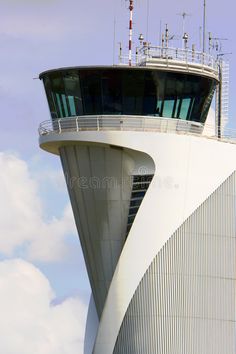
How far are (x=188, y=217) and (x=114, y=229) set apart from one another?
396cm

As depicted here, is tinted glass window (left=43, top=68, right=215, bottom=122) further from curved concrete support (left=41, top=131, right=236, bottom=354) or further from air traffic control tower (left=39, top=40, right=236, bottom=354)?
curved concrete support (left=41, top=131, right=236, bottom=354)

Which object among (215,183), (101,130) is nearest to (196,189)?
(215,183)

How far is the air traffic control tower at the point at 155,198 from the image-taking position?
68438 millimetres

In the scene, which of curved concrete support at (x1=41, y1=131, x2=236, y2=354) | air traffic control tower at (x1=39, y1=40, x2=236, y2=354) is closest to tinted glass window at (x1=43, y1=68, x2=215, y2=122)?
air traffic control tower at (x1=39, y1=40, x2=236, y2=354)

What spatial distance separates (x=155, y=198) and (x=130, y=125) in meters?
3.55

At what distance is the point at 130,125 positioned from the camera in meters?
68.9

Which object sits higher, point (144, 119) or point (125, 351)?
point (144, 119)

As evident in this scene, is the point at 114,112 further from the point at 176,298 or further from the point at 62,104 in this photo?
the point at 176,298

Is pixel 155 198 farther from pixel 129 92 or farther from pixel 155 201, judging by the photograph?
pixel 129 92

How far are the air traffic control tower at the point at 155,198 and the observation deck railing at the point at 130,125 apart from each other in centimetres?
5

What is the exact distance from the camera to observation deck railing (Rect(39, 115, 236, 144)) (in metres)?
68.9

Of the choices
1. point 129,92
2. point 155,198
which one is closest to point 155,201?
point 155,198

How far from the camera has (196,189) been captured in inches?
2714

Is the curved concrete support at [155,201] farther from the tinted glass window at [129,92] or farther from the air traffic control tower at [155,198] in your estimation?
the tinted glass window at [129,92]
